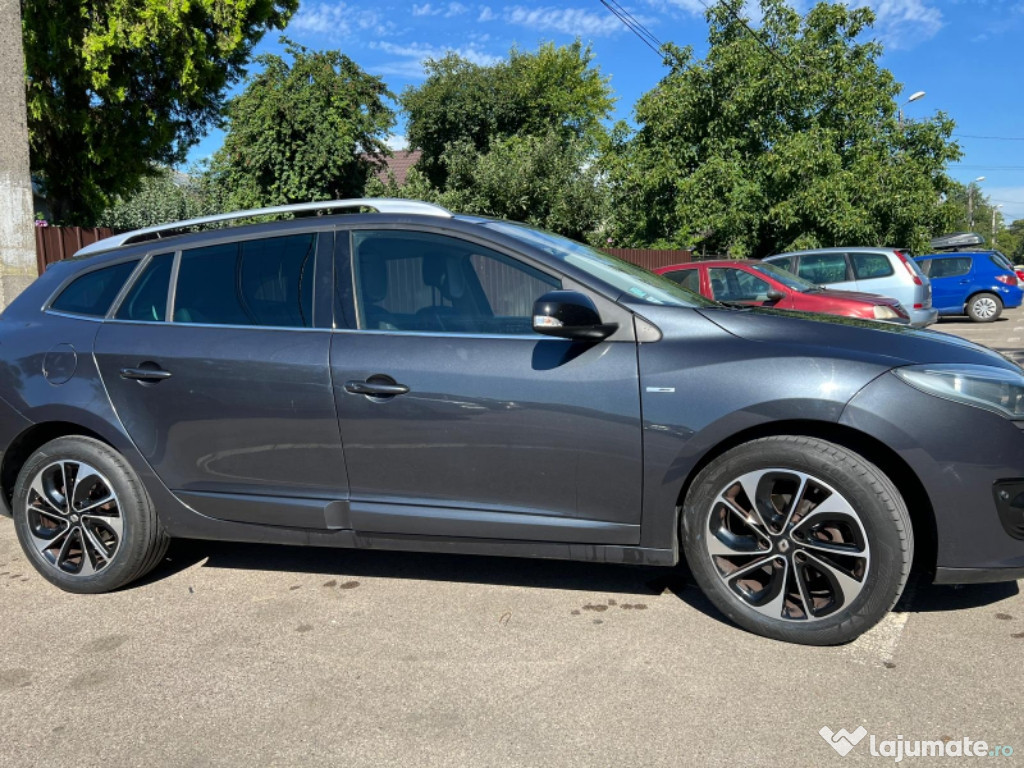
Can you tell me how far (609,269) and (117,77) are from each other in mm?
14730

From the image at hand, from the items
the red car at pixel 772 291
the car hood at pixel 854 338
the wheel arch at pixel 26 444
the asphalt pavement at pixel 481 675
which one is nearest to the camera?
the asphalt pavement at pixel 481 675

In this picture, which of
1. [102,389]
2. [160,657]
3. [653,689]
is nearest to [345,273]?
[102,389]

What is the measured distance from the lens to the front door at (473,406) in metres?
3.14

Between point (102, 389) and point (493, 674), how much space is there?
86.0 inches

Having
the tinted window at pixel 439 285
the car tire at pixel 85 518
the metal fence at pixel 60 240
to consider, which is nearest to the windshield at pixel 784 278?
the metal fence at pixel 60 240

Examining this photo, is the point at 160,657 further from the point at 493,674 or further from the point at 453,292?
the point at 453,292

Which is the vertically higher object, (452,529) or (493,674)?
(452,529)

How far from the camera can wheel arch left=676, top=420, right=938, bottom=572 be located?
2.96 meters

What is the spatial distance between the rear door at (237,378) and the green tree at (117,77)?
12.5 meters

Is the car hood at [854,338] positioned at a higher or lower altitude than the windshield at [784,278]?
lower

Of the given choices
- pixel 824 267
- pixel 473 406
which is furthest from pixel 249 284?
pixel 824 267

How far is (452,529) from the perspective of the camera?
334 cm

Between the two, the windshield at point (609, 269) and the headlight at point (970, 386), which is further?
the windshield at point (609, 269)

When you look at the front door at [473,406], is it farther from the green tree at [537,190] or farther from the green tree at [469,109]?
the green tree at [469,109]
